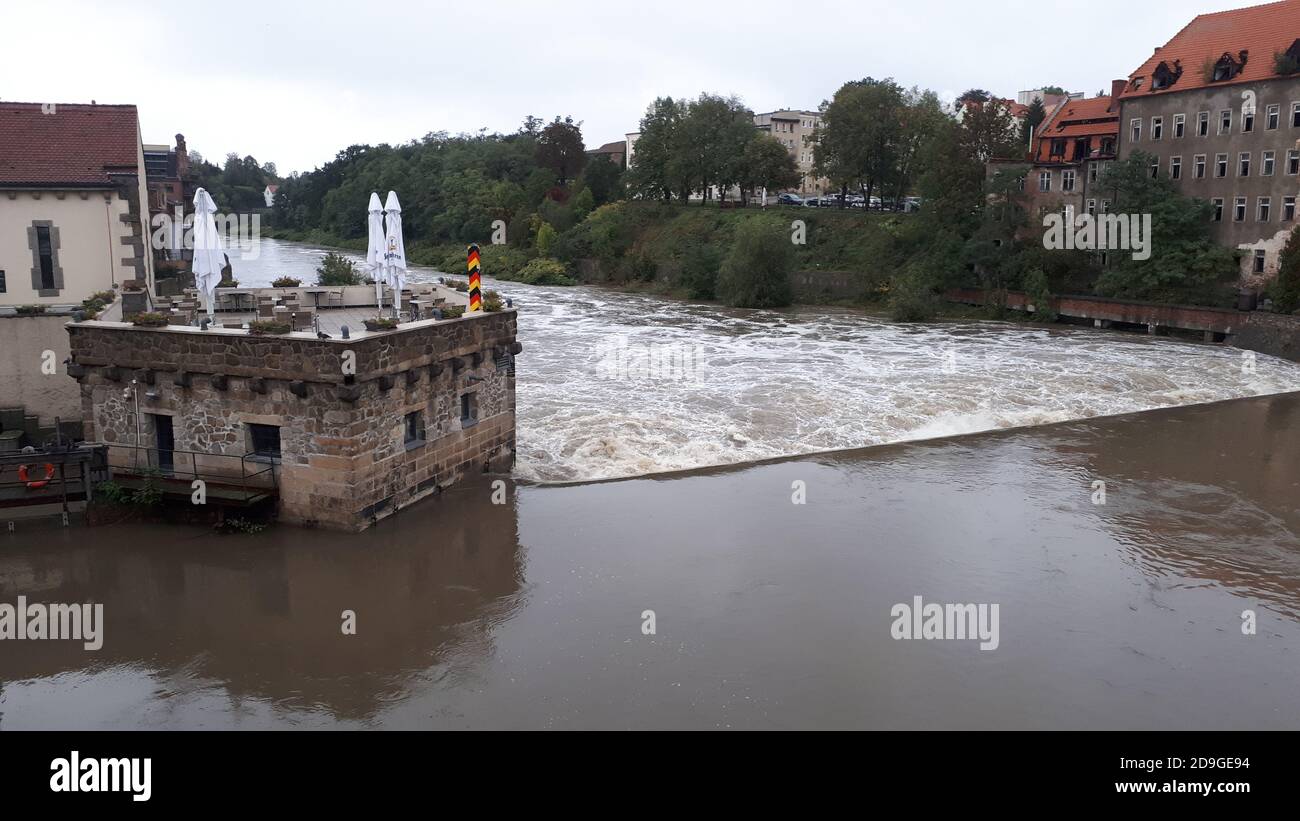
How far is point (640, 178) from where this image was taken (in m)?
95.6

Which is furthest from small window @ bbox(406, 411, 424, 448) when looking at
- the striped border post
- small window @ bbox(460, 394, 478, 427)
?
the striped border post

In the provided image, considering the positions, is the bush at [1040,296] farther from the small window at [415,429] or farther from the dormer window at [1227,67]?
the small window at [415,429]

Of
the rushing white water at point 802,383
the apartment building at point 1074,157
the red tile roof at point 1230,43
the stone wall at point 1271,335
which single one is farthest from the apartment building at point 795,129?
the stone wall at point 1271,335

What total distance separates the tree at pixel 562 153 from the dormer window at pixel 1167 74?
68.4 m

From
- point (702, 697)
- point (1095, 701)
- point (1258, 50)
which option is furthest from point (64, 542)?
point (1258, 50)

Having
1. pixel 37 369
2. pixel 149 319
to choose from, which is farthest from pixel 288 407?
pixel 37 369

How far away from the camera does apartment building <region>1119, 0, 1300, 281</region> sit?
52.4m

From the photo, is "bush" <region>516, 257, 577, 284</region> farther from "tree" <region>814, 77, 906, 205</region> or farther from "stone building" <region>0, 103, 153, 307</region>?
"stone building" <region>0, 103, 153, 307</region>

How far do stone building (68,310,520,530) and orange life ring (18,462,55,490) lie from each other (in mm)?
1316

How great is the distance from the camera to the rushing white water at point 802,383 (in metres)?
29.3

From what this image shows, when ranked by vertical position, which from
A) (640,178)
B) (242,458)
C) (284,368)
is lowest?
(242,458)
